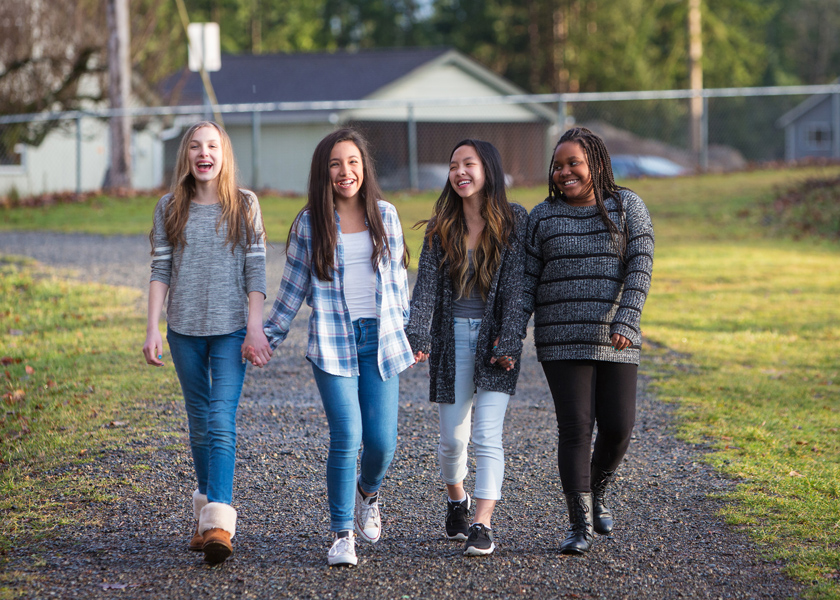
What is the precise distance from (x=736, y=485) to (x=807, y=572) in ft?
3.81

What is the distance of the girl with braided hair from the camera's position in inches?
153

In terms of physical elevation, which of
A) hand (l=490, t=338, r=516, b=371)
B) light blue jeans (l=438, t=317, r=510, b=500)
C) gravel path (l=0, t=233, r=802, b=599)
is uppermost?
hand (l=490, t=338, r=516, b=371)

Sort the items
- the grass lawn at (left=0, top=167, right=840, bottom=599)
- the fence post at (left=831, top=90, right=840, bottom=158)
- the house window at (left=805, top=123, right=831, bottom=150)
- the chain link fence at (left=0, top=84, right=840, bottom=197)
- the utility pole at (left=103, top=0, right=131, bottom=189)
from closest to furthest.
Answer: the grass lawn at (left=0, top=167, right=840, bottom=599) < the utility pole at (left=103, top=0, right=131, bottom=189) < the fence post at (left=831, top=90, right=840, bottom=158) < the chain link fence at (left=0, top=84, right=840, bottom=197) < the house window at (left=805, top=123, right=831, bottom=150)

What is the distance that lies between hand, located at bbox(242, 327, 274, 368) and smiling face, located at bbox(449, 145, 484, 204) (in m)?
1.04

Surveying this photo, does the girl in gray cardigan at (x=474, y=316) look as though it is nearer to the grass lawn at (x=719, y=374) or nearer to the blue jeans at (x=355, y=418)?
the blue jeans at (x=355, y=418)

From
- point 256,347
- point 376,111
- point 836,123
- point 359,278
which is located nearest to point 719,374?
point 359,278

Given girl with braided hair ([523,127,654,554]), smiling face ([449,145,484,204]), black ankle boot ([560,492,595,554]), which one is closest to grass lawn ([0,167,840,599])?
black ankle boot ([560,492,595,554])

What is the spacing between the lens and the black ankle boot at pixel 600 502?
13.4 feet

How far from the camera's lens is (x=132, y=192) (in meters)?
19.1

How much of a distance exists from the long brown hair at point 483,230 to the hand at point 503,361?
223 millimetres

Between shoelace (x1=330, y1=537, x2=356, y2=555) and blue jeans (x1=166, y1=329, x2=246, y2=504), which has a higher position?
blue jeans (x1=166, y1=329, x2=246, y2=504)

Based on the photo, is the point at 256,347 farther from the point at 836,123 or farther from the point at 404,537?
the point at 836,123

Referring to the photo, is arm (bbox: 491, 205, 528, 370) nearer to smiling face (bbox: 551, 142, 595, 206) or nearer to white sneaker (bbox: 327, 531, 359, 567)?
smiling face (bbox: 551, 142, 595, 206)

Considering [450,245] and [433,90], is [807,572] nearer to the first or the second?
[450,245]
